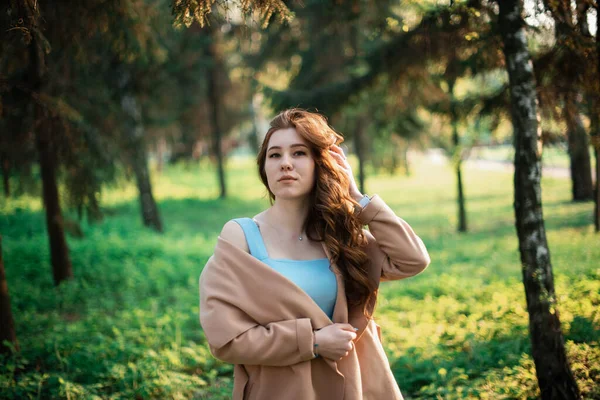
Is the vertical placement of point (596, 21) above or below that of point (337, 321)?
above

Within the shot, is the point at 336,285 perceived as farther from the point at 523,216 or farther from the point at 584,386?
the point at 584,386

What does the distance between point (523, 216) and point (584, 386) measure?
1.44 m

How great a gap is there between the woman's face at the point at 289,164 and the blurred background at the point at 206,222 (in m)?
1.00

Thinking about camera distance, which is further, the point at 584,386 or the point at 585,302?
the point at 585,302

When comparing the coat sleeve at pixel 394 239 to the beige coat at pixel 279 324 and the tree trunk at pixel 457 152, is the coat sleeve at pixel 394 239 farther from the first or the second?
the tree trunk at pixel 457 152

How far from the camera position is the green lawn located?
14.5ft

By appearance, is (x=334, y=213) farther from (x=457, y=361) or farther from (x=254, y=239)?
(x=457, y=361)

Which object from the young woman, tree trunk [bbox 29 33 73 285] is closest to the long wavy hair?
the young woman

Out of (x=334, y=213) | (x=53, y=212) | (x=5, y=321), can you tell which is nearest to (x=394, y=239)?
(x=334, y=213)

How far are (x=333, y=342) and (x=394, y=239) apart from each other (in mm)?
633

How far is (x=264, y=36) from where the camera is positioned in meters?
19.0

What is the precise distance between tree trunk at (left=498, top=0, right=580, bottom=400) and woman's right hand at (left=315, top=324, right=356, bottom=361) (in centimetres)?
196

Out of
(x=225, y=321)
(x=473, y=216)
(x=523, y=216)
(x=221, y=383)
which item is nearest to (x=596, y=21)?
(x=523, y=216)

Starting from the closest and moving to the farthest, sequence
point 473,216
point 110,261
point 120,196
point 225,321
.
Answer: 1. point 225,321
2. point 110,261
3. point 473,216
4. point 120,196
